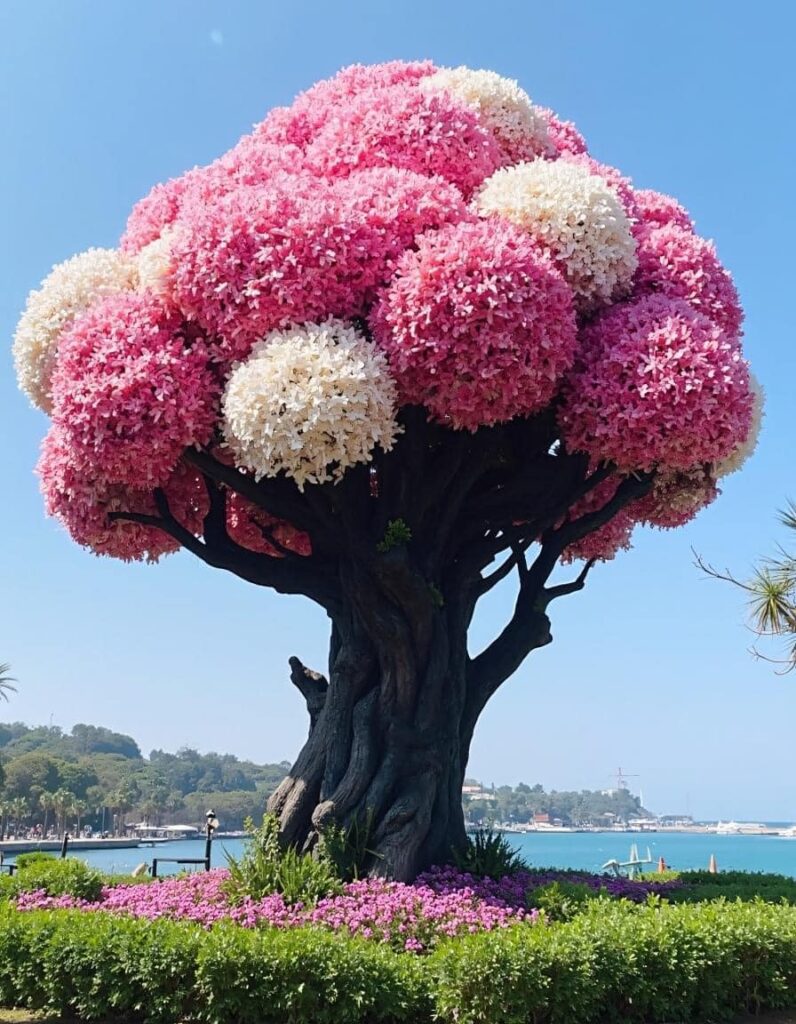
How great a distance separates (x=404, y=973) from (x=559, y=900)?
2.06 meters

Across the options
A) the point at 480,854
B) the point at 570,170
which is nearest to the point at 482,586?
the point at 480,854

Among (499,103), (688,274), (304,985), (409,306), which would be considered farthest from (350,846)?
(499,103)

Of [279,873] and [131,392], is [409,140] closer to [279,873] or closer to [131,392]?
[131,392]

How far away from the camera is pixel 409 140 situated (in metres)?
9.55

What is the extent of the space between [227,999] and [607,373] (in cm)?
604

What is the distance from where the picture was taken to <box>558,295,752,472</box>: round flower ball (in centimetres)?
848

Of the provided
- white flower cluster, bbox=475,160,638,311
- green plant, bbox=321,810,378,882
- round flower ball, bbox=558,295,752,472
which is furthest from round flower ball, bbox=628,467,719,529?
green plant, bbox=321,810,378,882

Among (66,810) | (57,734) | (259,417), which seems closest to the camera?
(259,417)

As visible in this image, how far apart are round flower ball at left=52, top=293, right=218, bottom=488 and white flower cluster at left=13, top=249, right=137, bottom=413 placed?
0.90 metres

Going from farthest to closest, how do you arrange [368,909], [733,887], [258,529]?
[258,529], [733,887], [368,909]

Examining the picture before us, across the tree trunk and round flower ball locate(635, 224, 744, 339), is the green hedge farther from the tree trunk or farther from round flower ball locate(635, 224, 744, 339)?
round flower ball locate(635, 224, 744, 339)

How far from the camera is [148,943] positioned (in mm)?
6418

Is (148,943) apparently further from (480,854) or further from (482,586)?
(482,586)

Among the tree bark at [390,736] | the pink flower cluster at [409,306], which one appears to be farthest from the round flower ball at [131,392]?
the tree bark at [390,736]
